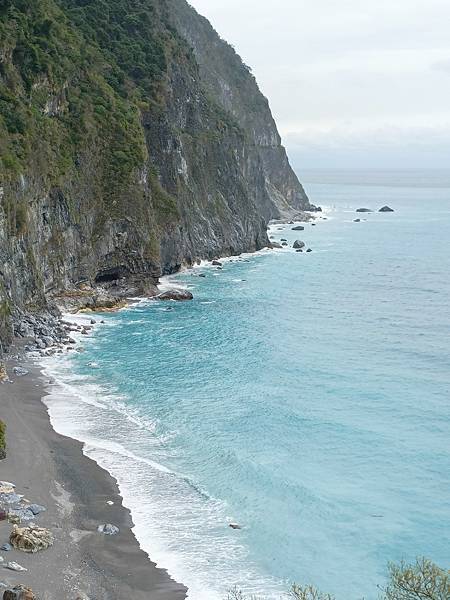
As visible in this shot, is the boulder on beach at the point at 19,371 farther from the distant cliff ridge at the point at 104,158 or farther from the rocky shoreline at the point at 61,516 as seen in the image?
the distant cliff ridge at the point at 104,158

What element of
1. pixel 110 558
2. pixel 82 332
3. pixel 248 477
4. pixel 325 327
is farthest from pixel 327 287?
pixel 110 558

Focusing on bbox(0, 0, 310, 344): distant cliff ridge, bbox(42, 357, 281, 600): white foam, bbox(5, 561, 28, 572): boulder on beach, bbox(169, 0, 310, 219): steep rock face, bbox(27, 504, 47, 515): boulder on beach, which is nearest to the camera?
bbox(5, 561, 28, 572): boulder on beach

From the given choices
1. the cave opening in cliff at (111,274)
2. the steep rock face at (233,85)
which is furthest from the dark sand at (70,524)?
the steep rock face at (233,85)

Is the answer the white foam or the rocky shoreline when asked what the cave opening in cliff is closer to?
the rocky shoreline

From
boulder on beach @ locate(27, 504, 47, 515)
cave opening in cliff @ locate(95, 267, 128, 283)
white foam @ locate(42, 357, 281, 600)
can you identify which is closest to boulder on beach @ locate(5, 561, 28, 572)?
boulder on beach @ locate(27, 504, 47, 515)

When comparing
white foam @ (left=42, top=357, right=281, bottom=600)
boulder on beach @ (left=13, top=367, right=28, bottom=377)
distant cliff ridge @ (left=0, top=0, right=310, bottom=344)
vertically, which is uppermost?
distant cliff ridge @ (left=0, top=0, right=310, bottom=344)

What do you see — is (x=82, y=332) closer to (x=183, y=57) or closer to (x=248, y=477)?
(x=248, y=477)
